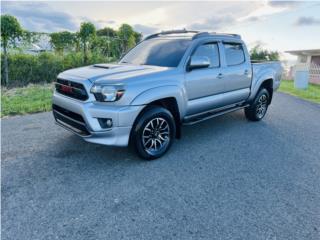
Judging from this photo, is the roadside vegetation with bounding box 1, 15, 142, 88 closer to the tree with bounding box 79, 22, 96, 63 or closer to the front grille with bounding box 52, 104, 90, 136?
the tree with bounding box 79, 22, 96, 63

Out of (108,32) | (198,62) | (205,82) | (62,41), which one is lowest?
(205,82)

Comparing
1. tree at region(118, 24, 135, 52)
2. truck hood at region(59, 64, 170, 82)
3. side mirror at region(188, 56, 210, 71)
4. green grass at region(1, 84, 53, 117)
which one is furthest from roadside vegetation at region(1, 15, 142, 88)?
side mirror at region(188, 56, 210, 71)

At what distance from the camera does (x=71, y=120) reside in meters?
3.64

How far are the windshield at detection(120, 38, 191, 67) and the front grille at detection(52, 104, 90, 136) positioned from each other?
1.59 metres

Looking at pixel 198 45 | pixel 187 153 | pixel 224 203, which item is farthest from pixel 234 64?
pixel 224 203

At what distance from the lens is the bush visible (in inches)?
360

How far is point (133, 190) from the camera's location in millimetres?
2994

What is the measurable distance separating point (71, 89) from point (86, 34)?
27.3 feet

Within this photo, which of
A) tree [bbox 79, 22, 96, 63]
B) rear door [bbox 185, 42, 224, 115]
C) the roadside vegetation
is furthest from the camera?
tree [bbox 79, 22, 96, 63]

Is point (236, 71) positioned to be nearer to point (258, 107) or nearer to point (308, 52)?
point (258, 107)

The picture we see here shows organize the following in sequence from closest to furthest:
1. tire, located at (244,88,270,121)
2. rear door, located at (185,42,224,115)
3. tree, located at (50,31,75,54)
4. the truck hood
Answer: the truck hood < rear door, located at (185,42,224,115) < tire, located at (244,88,270,121) < tree, located at (50,31,75,54)

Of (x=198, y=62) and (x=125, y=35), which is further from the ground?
(x=125, y=35)

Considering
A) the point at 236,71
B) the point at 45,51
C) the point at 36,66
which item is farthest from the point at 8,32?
the point at 236,71

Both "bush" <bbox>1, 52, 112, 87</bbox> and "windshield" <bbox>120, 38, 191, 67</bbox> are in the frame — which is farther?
"bush" <bbox>1, 52, 112, 87</bbox>
